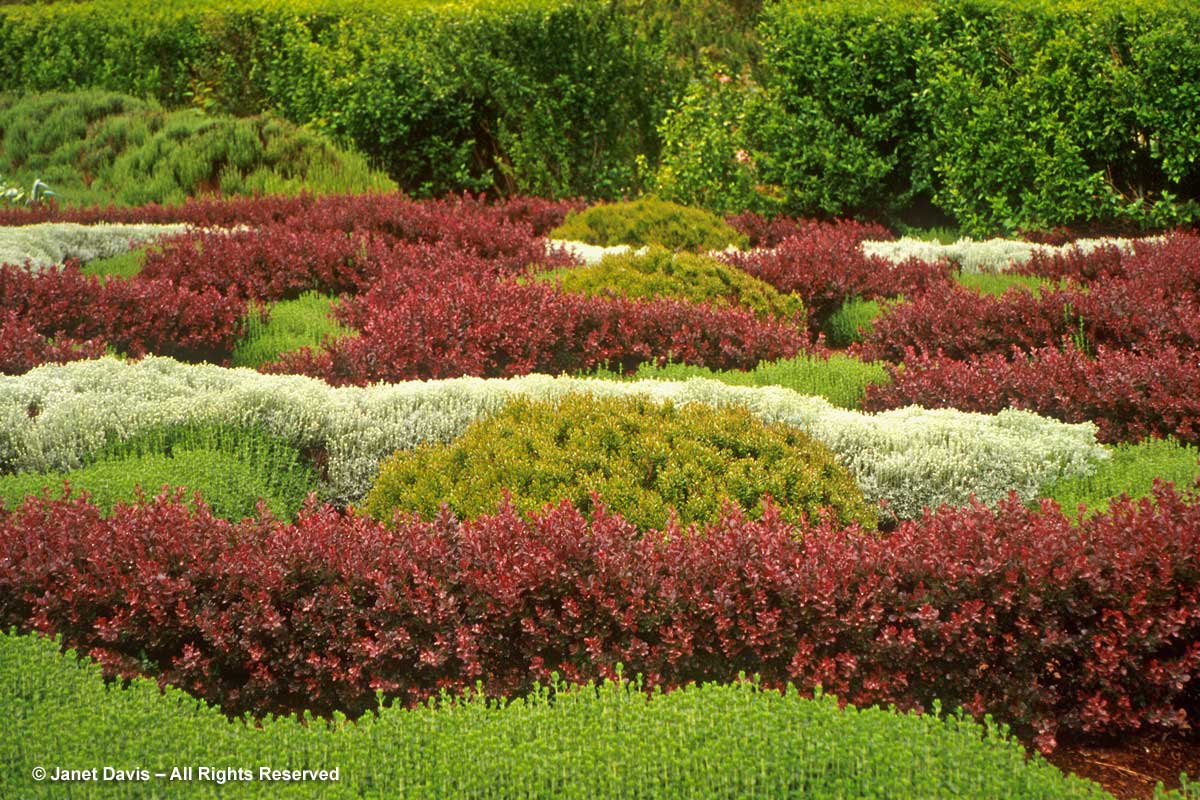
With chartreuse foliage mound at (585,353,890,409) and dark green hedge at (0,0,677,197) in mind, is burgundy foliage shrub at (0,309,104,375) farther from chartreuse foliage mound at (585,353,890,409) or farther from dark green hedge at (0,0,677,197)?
dark green hedge at (0,0,677,197)

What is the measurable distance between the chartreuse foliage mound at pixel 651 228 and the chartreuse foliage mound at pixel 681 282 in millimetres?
2281

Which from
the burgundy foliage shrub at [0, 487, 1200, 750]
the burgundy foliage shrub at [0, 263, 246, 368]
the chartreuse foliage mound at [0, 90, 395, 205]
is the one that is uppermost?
the burgundy foliage shrub at [0, 487, 1200, 750]

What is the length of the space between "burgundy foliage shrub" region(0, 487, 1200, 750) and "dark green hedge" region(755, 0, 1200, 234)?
8.47 metres

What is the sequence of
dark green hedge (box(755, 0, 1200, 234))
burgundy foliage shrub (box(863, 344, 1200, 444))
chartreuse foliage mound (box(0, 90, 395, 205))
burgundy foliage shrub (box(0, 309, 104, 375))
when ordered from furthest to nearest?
chartreuse foliage mound (box(0, 90, 395, 205)) < dark green hedge (box(755, 0, 1200, 234)) < burgundy foliage shrub (box(0, 309, 104, 375)) < burgundy foliage shrub (box(863, 344, 1200, 444))

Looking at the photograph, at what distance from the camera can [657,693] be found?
3609 mm

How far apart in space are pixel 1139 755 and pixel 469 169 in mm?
13196

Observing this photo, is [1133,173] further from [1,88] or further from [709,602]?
[1,88]

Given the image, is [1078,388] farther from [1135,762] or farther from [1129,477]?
[1135,762]

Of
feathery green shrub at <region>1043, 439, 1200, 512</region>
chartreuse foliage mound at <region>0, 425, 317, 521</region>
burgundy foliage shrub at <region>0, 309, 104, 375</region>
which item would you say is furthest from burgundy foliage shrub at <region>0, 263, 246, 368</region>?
feathery green shrub at <region>1043, 439, 1200, 512</region>

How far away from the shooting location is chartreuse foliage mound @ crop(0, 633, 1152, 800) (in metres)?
3.14

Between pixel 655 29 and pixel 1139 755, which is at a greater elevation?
pixel 655 29

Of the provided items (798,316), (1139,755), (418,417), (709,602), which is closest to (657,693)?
(709,602)

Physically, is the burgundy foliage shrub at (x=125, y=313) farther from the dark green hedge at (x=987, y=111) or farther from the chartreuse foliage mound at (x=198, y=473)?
the dark green hedge at (x=987, y=111)

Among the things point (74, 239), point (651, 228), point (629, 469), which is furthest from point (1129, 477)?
point (74, 239)
